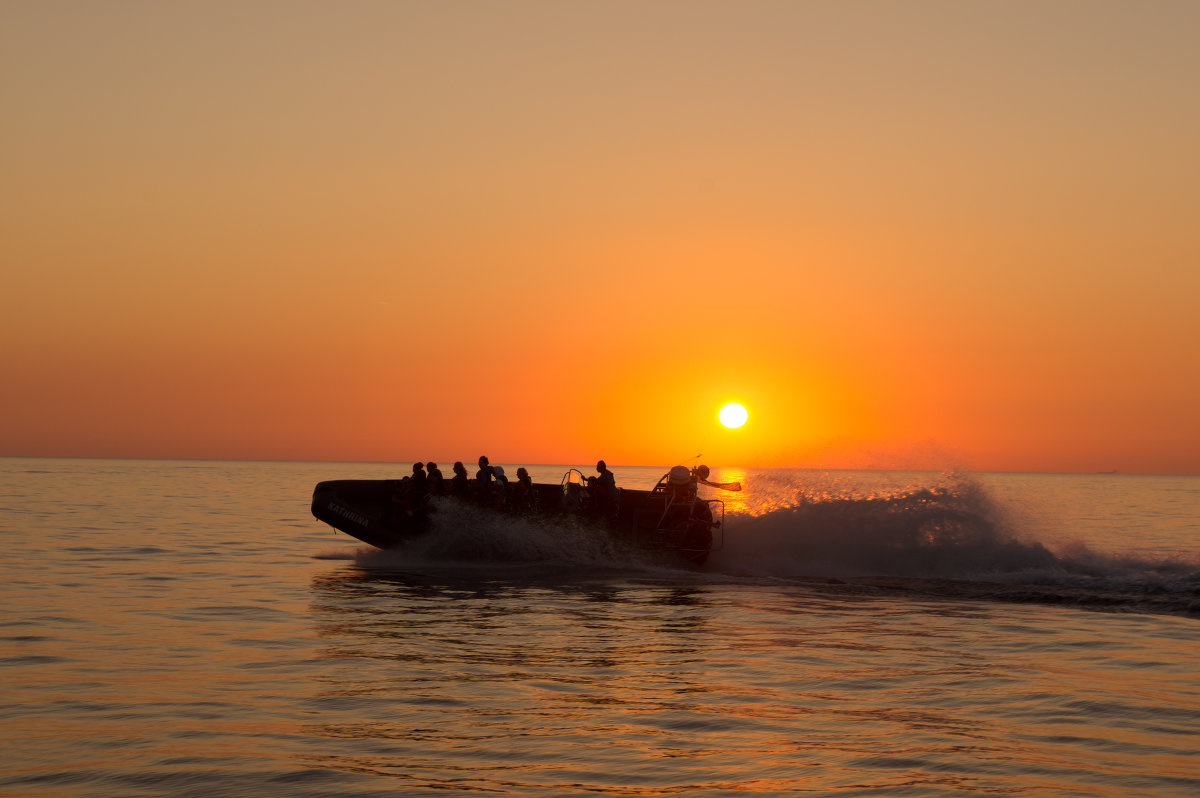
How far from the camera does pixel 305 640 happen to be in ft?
39.8

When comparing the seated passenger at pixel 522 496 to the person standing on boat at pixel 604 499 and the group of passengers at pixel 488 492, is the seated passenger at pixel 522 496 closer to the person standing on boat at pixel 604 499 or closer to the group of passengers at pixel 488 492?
the group of passengers at pixel 488 492

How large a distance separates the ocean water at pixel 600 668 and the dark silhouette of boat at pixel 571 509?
1.29 ft

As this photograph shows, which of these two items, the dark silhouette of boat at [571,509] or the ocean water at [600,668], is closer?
the ocean water at [600,668]

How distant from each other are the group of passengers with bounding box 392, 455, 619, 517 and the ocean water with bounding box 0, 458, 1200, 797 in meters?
0.48

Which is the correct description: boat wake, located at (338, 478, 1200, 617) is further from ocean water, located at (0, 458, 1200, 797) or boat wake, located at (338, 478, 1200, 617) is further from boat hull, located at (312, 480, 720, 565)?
boat hull, located at (312, 480, 720, 565)

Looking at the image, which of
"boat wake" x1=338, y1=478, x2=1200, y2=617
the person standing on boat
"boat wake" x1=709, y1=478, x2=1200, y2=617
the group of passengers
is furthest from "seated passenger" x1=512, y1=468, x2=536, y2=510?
"boat wake" x1=709, y1=478, x2=1200, y2=617

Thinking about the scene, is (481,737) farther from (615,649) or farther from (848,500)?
(848,500)

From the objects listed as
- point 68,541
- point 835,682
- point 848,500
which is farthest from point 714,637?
point 68,541

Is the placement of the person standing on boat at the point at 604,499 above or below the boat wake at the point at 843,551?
above

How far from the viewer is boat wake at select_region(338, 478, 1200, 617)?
19234mm

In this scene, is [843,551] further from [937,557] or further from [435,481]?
[435,481]

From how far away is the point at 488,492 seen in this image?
72.0ft

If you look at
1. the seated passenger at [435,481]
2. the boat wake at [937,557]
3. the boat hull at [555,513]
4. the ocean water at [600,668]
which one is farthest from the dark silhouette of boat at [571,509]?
the boat wake at [937,557]

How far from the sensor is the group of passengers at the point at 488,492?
21.8m
